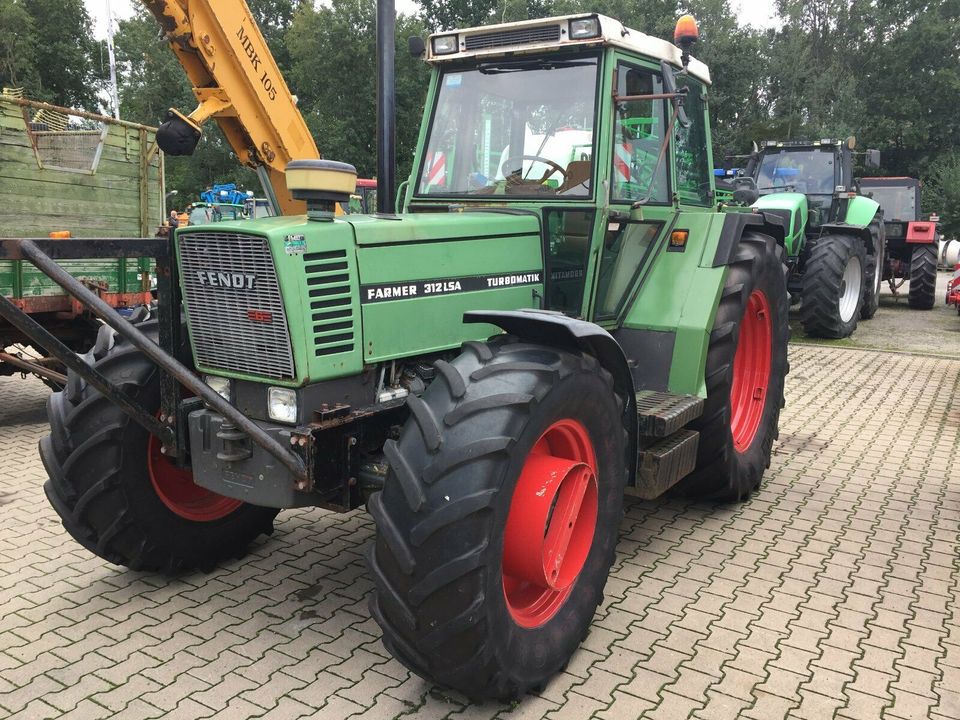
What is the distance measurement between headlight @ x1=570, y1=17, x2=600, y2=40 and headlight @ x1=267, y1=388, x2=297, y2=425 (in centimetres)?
218

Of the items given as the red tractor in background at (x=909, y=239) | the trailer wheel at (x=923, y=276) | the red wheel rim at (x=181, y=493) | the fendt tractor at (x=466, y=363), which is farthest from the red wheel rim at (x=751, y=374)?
the trailer wheel at (x=923, y=276)

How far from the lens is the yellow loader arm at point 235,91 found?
5469 mm

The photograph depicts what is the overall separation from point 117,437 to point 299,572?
3.52ft

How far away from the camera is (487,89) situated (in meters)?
4.14

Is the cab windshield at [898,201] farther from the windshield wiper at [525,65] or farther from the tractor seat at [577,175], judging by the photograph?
the tractor seat at [577,175]

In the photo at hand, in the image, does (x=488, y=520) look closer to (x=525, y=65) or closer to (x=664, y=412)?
(x=664, y=412)

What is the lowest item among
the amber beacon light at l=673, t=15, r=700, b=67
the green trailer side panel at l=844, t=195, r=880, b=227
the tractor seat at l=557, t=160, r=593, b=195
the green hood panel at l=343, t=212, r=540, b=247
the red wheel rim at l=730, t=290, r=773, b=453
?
the red wheel rim at l=730, t=290, r=773, b=453

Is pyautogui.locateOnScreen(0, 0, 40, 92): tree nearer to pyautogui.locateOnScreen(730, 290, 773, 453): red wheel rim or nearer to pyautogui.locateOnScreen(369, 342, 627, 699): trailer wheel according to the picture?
pyautogui.locateOnScreen(730, 290, 773, 453): red wheel rim

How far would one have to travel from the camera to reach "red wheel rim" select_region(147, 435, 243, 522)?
3.64 m

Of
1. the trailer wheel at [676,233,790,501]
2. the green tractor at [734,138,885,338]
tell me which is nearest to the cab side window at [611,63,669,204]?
the trailer wheel at [676,233,790,501]

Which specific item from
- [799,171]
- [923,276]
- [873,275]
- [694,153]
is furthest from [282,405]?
[923,276]

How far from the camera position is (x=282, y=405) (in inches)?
118

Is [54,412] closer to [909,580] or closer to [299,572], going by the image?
[299,572]

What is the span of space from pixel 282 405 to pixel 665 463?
1.82 metres
